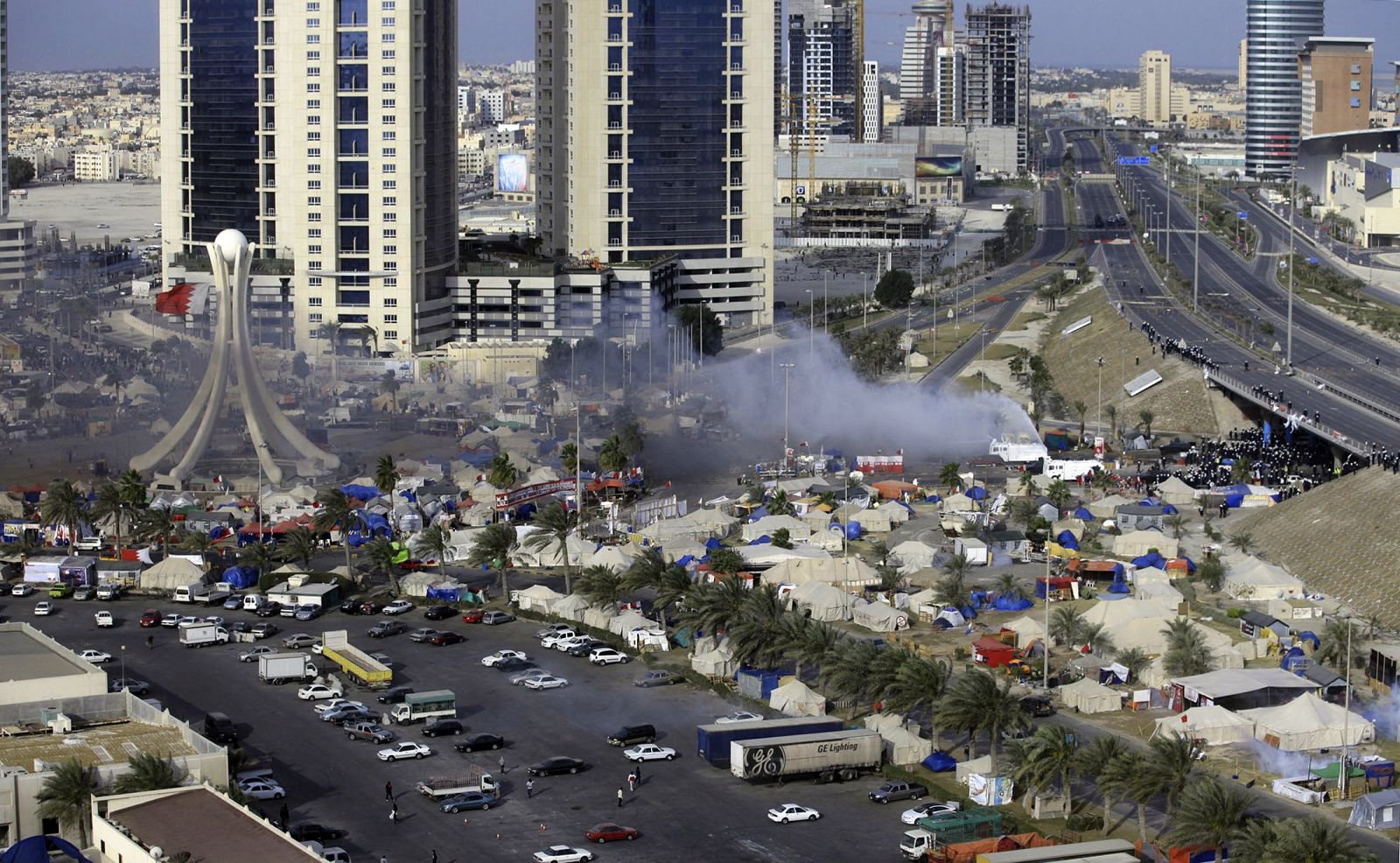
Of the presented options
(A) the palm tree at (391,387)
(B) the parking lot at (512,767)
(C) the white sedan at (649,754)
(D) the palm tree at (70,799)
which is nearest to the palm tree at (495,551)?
(B) the parking lot at (512,767)

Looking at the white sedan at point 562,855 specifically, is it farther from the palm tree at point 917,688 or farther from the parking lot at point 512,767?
the palm tree at point 917,688

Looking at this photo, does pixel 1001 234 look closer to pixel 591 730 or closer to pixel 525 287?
pixel 525 287

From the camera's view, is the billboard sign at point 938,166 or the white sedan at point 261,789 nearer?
the white sedan at point 261,789

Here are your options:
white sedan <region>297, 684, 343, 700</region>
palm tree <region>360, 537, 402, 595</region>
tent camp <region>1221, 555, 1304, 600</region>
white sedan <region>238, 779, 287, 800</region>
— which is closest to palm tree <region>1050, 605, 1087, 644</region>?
tent camp <region>1221, 555, 1304, 600</region>

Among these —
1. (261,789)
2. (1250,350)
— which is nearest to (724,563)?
(261,789)

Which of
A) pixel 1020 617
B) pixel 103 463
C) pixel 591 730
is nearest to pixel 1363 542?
pixel 1020 617

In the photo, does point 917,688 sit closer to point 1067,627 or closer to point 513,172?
point 1067,627
